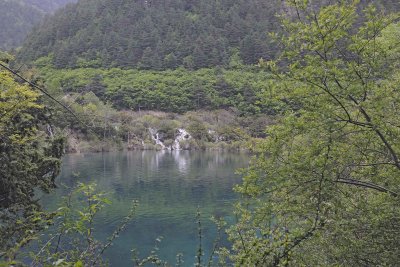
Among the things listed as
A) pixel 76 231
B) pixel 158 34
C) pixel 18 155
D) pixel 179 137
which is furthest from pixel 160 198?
pixel 158 34

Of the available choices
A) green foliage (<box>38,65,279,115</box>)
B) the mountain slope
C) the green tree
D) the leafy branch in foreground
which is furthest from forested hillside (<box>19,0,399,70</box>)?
the leafy branch in foreground

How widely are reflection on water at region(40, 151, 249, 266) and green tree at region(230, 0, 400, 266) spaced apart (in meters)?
5.63

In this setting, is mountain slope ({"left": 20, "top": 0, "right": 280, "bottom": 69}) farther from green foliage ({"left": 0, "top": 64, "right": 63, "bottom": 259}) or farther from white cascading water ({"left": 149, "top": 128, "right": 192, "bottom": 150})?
green foliage ({"left": 0, "top": 64, "right": 63, "bottom": 259})

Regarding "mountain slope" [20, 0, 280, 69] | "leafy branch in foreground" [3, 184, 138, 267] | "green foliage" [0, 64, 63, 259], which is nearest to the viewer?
"leafy branch in foreground" [3, 184, 138, 267]

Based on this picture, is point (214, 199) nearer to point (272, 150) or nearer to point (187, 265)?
point (187, 265)

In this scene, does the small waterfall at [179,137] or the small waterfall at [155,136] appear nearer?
the small waterfall at [179,137]

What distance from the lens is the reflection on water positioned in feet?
75.0

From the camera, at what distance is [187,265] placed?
64.8 feet

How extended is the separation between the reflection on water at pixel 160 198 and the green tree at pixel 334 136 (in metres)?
5.63

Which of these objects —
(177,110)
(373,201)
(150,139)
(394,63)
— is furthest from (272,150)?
(177,110)

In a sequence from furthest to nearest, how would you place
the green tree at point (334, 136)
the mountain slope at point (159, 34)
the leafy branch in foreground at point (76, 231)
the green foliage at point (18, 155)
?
the mountain slope at point (159, 34) → the green foliage at point (18, 155) → the green tree at point (334, 136) → the leafy branch in foreground at point (76, 231)

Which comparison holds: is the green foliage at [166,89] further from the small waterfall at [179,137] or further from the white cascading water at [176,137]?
the small waterfall at [179,137]

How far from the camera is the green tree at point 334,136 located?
7609 millimetres

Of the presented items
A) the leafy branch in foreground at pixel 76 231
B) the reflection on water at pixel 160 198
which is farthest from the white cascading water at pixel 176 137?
the leafy branch in foreground at pixel 76 231
